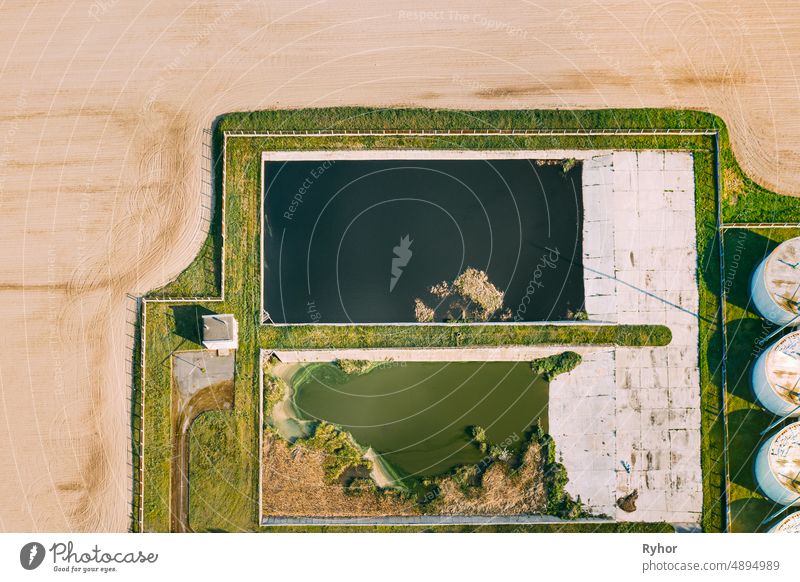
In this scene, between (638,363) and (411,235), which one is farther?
(411,235)

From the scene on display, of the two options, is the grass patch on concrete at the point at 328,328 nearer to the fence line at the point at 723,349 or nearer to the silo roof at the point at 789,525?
the fence line at the point at 723,349

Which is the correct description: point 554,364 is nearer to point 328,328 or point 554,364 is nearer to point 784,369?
point 784,369

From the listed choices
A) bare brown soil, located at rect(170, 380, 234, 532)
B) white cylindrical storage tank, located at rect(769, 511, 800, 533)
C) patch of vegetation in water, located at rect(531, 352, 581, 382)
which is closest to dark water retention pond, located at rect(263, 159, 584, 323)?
patch of vegetation in water, located at rect(531, 352, 581, 382)

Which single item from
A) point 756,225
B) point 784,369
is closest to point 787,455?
point 784,369

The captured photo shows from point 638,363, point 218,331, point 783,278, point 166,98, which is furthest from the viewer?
point 166,98
